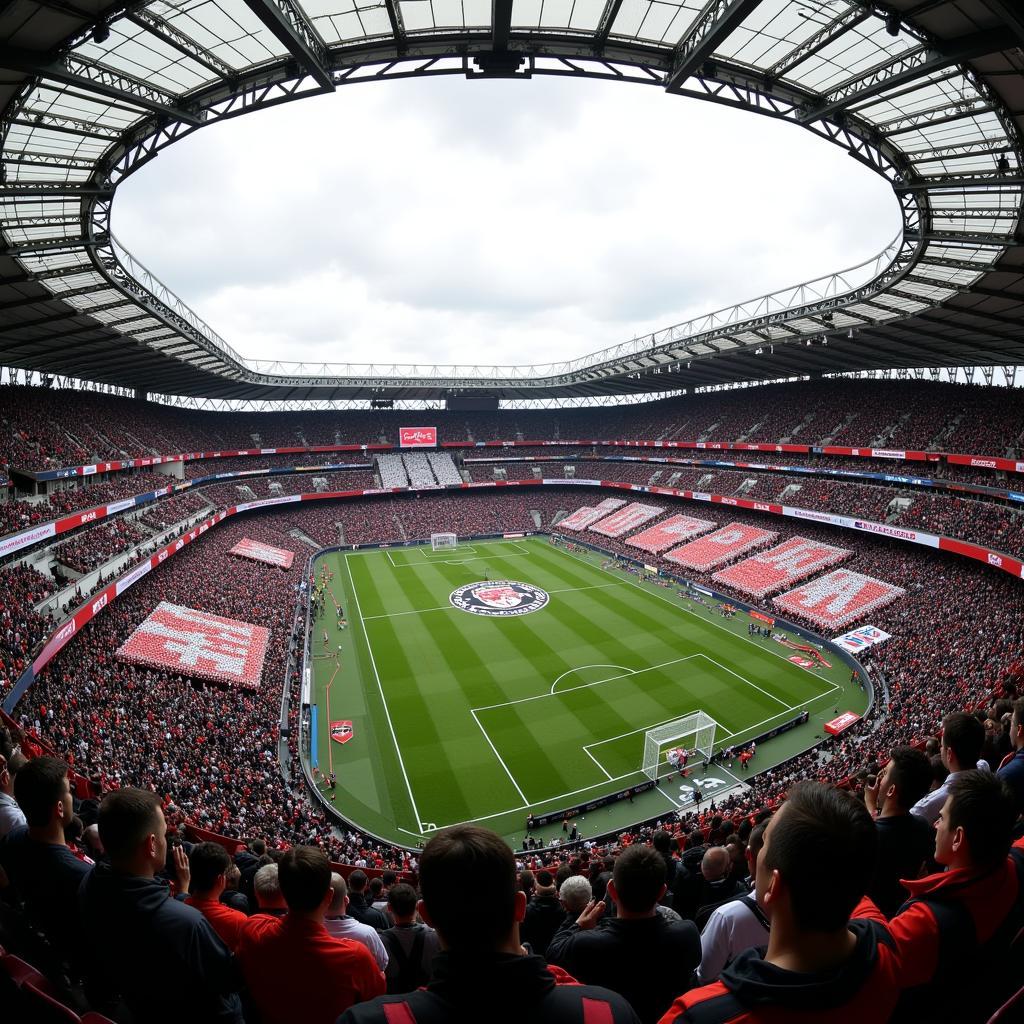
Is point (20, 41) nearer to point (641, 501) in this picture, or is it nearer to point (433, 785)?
point (433, 785)

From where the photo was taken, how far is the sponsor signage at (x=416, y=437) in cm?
7356

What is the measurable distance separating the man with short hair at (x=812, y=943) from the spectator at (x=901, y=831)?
2633 mm

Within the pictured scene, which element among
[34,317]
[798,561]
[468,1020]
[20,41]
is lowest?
[798,561]

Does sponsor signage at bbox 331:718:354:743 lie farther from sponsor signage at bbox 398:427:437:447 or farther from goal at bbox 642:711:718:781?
sponsor signage at bbox 398:427:437:447

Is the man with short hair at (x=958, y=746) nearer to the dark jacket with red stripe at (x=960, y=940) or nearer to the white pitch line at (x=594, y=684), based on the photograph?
the dark jacket with red stripe at (x=960, y=940)

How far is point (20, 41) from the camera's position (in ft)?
36.8

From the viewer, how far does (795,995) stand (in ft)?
6.16

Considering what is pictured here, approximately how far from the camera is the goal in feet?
74.7

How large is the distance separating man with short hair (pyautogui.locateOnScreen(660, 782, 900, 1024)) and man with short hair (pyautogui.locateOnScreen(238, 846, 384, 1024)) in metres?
1.95

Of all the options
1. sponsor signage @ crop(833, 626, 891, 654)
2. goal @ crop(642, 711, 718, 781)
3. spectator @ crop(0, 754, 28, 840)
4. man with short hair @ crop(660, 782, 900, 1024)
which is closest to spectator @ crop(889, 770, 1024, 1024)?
man with short hair @ crop(660, 782, 900, 1024)

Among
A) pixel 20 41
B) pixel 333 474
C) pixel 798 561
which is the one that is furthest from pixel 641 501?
pixel 20 41

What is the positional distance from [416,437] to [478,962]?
7374 cm

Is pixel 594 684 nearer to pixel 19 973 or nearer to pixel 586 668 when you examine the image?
pixel 586 668

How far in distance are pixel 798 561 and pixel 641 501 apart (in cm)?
2345
